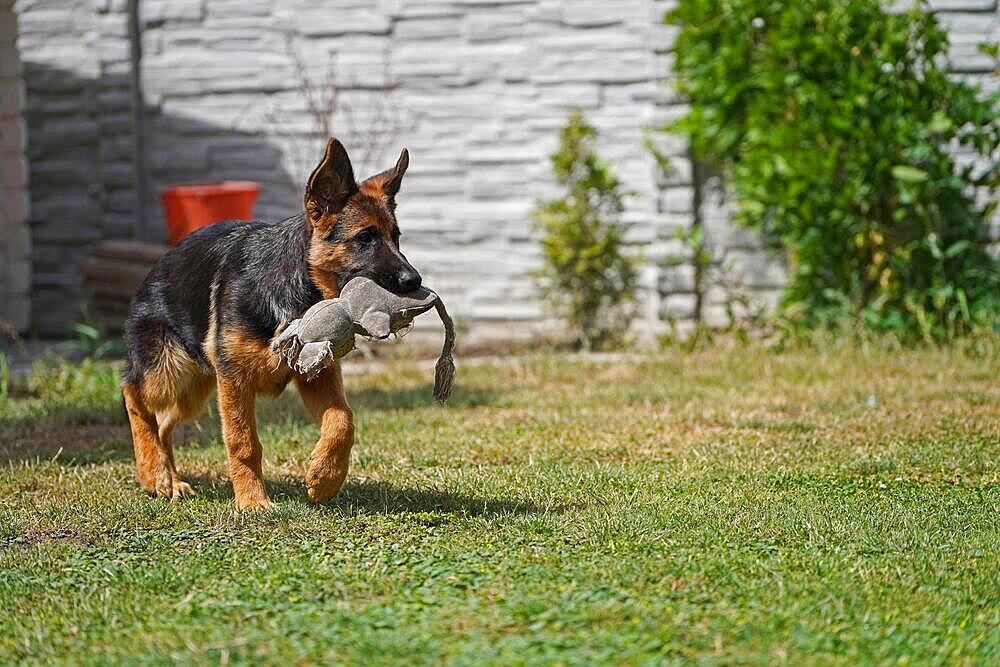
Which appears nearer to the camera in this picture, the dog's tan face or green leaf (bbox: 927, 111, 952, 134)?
the dog's tan face

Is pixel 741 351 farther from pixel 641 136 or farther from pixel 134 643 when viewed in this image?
pixel 134 643

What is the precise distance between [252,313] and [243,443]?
1.58ft

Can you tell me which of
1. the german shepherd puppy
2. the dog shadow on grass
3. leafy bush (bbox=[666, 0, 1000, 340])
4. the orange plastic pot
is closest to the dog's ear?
the german shepherd puppy

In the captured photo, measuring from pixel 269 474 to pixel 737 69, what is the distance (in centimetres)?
486

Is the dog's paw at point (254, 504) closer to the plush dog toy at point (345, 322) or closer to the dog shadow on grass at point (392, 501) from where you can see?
the dog shadow on grass at point (392, 501)

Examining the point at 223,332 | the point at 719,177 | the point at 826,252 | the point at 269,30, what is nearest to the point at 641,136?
the point at 719,177

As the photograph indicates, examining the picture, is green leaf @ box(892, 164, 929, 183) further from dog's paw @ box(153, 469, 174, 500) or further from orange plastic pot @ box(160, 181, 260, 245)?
dog's paw @ box(153, 469, 174, 500)

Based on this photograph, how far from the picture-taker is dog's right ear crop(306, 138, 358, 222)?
15.0 ft

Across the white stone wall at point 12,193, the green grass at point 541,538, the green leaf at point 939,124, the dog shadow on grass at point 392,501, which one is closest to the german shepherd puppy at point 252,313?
the dog shadow on grass at point 392,501

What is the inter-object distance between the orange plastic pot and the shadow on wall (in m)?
0.77

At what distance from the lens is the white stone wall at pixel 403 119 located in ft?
31.9

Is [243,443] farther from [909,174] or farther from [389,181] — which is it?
[909,174]

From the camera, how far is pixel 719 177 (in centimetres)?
951

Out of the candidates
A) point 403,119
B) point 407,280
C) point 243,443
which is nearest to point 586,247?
point 403,119
